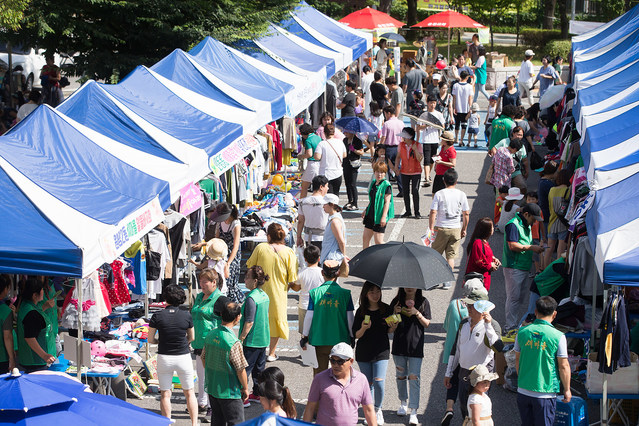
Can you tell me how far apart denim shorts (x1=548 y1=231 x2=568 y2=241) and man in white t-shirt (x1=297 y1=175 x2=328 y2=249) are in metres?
3.33

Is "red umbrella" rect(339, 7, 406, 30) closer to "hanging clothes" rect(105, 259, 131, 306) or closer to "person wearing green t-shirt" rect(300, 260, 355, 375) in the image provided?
"hanging clothes" rect(105, 259, 131, 306)

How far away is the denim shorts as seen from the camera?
1260 centimetres

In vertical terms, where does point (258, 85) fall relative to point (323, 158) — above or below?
above

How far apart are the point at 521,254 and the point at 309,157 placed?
18.2ft

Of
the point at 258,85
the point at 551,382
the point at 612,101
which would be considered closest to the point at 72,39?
the point at 258,85

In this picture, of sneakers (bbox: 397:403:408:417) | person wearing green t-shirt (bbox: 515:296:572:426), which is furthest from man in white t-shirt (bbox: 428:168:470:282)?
person wearing green t-shirt (bbox: 515:296:572:426)

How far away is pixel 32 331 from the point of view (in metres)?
8.59

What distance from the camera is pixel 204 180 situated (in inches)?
529

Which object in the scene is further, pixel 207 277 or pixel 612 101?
pixel 612 101

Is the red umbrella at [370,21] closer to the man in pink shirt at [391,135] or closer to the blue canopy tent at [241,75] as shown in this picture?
the man in pink shirt at [391,135]

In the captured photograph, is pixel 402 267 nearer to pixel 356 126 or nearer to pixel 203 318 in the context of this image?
pixel 203 318

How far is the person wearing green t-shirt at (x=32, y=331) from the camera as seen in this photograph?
861cm

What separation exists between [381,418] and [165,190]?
3436mm

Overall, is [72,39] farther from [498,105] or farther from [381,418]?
[381,418]
